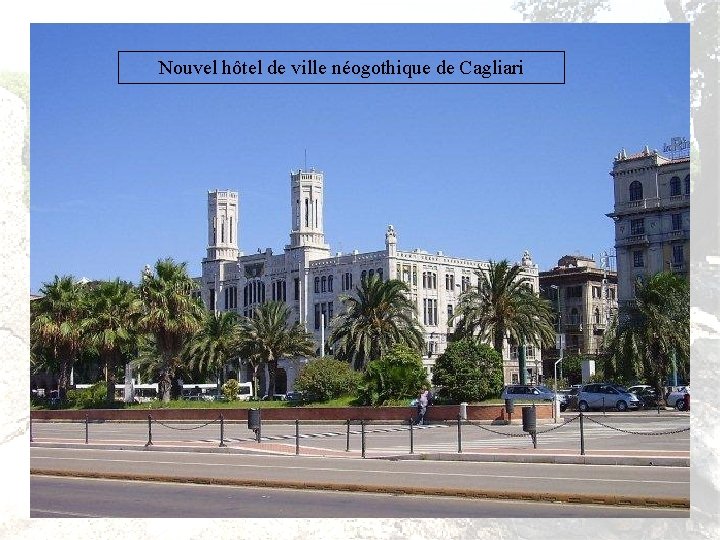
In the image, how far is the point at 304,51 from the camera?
54.1 ft

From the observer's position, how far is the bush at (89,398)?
58.1 metres

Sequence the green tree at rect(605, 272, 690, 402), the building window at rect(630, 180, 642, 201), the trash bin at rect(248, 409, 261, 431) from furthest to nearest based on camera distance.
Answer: the building window at rect(630, 180, 642, 201) → the green tree at rect(605, 272, 690, 402) → the trash bin at rect(248, 409, 261, 431)

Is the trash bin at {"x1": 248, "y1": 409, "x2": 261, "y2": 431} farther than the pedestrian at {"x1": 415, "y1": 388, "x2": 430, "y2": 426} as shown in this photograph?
No

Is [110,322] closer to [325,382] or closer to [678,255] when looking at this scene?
[325,382]

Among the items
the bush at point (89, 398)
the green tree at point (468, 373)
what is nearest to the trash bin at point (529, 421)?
the green tree at point (468, 373)

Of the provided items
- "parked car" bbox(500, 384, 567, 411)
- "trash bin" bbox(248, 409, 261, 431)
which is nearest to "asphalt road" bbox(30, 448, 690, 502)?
"trash bin" bbox(248, 409, 261, 431)

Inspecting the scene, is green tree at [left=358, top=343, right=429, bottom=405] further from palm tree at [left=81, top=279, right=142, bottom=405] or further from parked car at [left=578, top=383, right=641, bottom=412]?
palm tree at [left=81, top=279, right=142, bottom=405]

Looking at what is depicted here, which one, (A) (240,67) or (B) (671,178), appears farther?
(B) (671,178)

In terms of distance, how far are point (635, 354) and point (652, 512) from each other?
130 feet

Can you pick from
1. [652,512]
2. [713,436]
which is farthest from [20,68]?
[713,436]

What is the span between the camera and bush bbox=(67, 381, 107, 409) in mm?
58062

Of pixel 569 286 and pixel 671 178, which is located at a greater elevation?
pixel 671 178

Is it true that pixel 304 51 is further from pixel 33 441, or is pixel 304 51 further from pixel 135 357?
pixel 135 357

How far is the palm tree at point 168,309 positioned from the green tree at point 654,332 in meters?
22.3
